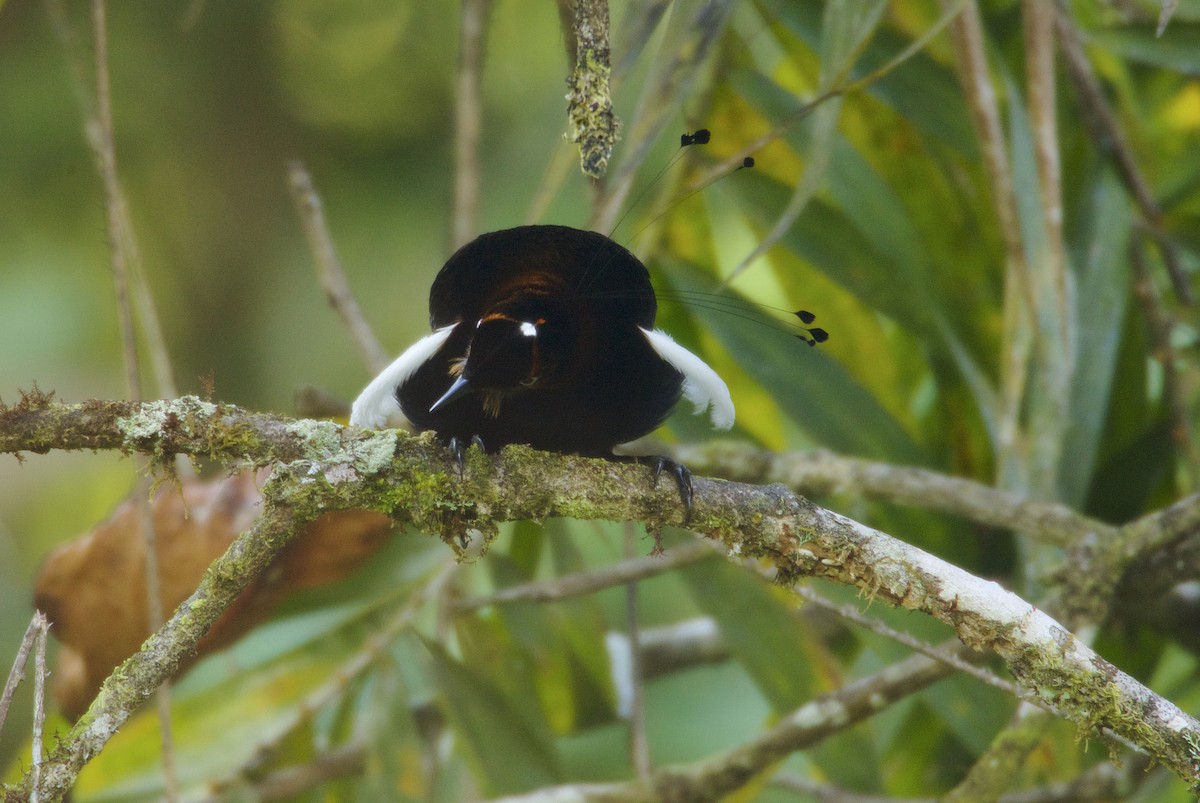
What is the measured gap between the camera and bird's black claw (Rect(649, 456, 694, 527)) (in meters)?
1.42

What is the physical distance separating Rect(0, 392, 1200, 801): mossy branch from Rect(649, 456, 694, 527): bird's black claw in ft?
0.03

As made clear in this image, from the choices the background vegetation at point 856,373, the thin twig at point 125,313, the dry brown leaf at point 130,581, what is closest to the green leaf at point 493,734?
the background vegetation at point 856,373

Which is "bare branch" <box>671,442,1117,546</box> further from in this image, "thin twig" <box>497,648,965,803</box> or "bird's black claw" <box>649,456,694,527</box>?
"bird's black claw" <box>649,456,694,527</box>

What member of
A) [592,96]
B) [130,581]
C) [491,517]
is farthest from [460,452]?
[130,581]

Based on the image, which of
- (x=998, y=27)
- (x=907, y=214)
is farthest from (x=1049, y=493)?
(x=998, y=27)

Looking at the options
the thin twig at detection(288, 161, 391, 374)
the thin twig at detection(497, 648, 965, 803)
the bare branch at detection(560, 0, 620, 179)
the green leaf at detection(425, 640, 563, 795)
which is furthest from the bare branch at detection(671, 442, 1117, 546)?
the bare branch at detection(560, 0, 620, 179)

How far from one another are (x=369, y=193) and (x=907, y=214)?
2.29m

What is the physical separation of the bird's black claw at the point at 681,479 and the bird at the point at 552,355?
25 centimetres

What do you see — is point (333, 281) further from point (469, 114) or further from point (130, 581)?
point (130, 581)

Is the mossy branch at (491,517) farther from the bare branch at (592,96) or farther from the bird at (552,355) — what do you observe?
the bare branch at (592,96)

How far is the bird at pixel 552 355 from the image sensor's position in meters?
1.66

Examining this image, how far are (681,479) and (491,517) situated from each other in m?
0.25

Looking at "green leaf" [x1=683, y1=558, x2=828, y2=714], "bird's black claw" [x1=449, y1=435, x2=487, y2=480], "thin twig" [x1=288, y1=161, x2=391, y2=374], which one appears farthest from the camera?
"thin twig" [x1=288, y1=161, x2=391, y2=374]

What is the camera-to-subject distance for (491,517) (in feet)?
4.64
